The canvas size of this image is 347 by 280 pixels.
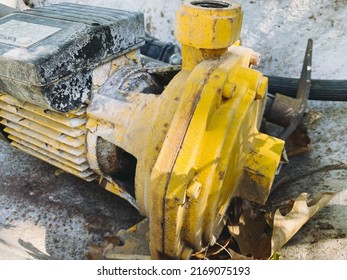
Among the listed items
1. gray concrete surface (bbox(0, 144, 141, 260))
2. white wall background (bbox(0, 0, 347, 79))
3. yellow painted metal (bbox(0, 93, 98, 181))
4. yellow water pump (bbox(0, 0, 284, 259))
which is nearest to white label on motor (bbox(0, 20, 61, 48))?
yellow water pump (bbox(0, 0, 284, 259))

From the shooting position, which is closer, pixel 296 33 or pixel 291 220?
pixel 291 220

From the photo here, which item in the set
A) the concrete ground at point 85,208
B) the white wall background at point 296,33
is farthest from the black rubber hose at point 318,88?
the white wall background at point 296,33

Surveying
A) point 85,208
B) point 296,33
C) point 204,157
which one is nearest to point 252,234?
point 204,157

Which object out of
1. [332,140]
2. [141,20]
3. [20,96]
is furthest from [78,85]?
[332,140]

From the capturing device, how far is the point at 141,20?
1.65 m

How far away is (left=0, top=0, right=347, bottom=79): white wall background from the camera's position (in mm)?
2289

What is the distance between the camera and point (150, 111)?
1.38 meters

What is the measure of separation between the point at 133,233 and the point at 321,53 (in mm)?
1579

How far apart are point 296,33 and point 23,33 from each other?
1567 mm

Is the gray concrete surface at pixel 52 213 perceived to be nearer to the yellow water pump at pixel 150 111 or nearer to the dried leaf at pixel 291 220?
the yellow water pump at pixel 150 111

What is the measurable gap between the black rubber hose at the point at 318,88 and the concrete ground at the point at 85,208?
128 mm

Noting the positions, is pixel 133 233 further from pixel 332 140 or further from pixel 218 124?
pixel 332 140

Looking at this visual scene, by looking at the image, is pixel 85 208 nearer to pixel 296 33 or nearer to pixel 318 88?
pixel 318 88

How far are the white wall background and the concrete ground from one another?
42 centimetres
